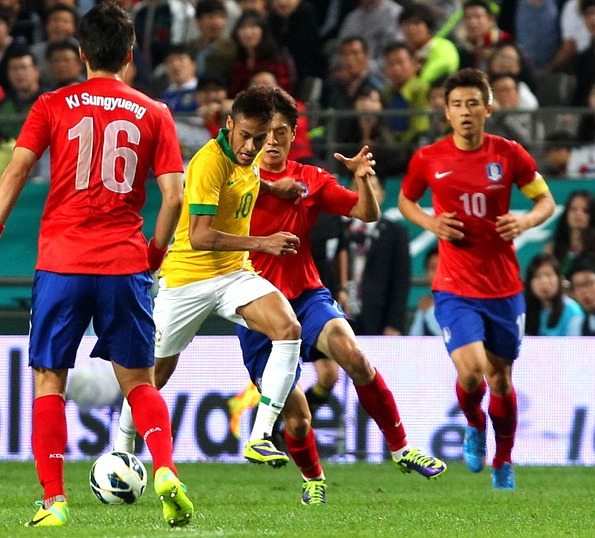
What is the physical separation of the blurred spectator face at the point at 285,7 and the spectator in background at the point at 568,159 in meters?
3.62

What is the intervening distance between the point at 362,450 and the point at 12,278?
357 cm

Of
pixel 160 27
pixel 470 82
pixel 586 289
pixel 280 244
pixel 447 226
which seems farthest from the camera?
pixel 160 27

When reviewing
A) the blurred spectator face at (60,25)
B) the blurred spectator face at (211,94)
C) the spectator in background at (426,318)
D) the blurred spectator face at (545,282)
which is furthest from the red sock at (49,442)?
the blurred spectator face at (60,25)

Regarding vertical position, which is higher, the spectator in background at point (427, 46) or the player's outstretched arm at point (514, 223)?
the spectator in background at point (427, 46)

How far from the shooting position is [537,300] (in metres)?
11.5

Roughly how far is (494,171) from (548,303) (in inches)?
112

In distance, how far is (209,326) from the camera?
11.9 metres

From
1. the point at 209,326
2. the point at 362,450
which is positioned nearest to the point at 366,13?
the point at 209,326

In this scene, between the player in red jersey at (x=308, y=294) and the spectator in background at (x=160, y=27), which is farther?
the spectator in background at (x=160, y=27)

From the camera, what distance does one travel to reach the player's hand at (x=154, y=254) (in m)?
6.73

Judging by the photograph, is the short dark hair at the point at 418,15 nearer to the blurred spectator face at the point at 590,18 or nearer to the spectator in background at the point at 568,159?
the blurred spectator face at the point at 590,18

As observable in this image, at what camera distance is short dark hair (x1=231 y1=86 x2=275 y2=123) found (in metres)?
7.20

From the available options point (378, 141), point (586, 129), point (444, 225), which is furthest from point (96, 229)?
point (586, 129)

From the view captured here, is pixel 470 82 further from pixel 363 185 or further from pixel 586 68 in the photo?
pixel 586 68
